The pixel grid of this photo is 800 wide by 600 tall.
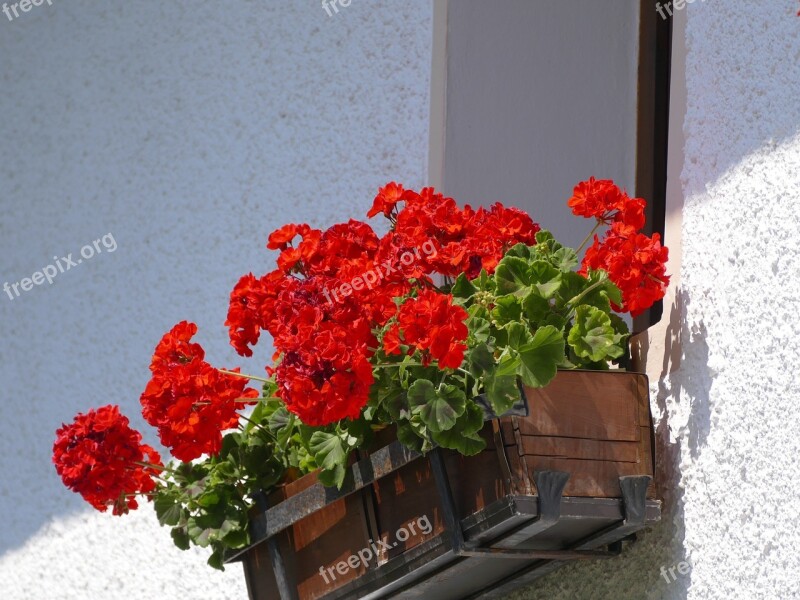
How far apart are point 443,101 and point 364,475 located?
107 cm

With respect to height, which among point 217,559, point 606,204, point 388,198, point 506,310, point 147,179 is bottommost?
point 217,559

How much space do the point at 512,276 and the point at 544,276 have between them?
0.16ft

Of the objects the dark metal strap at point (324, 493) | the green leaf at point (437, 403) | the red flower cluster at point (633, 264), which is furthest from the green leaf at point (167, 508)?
the red flower cluster at point (633, 264)

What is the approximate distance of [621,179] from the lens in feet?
8.66

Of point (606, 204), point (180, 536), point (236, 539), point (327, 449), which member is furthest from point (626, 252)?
point (180, 536)

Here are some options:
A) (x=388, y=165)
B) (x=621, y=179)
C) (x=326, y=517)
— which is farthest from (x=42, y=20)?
(x=326, y=517)

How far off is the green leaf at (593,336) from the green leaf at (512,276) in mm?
94

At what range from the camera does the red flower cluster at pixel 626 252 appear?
1.75m

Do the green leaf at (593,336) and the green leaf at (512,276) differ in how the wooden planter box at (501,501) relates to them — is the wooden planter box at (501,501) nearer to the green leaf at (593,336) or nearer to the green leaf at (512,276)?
the green leaf at (593,336)

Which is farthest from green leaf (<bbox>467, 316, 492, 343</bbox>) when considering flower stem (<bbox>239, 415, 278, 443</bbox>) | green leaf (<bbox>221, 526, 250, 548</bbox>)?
green leaf (<bbox>221, 526, 250, 548</bbox>)

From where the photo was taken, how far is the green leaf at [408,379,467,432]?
1.63 meters

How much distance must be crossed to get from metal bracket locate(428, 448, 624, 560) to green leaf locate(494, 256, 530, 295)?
10.6 inches

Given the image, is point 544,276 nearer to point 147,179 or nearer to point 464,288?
point 464,288

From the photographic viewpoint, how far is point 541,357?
64.4 inches
